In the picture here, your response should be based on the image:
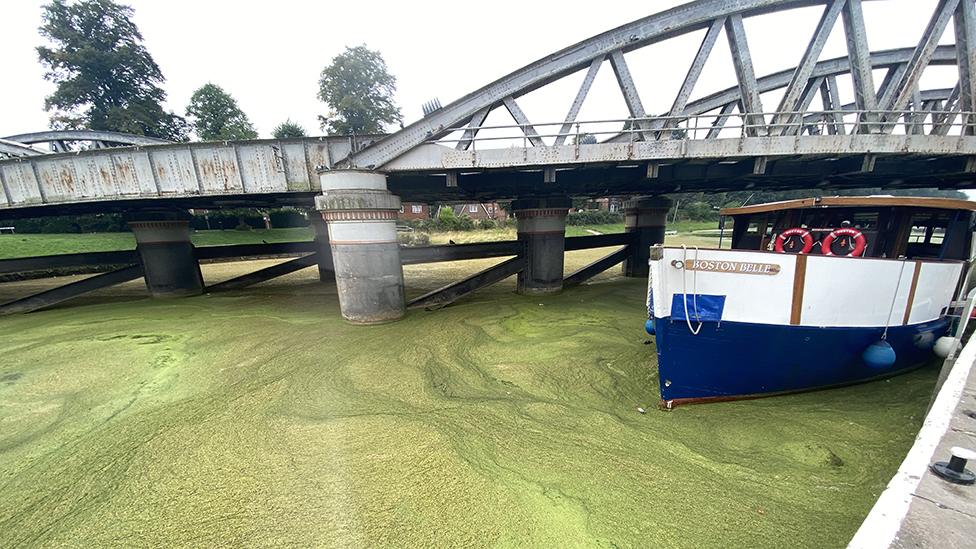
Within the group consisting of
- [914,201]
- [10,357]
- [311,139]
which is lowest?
[10,357]

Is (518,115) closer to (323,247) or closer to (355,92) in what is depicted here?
(323,247)

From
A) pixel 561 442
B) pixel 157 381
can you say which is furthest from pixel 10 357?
pixel 561 442

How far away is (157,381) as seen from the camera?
6.53 m

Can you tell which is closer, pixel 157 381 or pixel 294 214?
pixel 157 381

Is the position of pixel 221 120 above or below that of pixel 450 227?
above

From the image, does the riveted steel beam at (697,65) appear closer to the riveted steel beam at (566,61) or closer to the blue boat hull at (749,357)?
the riveted steel beam at (566,61)

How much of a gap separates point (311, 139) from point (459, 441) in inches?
375

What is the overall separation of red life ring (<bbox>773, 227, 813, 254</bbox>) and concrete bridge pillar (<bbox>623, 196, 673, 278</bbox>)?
35.9 feet

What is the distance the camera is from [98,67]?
34.1 m

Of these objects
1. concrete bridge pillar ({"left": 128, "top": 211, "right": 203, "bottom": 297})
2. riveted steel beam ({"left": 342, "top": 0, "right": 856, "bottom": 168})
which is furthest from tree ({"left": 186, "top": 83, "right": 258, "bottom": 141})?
riveted steel beam ({"left": 342, "top": 0, "right": 856, "bottom": 168})

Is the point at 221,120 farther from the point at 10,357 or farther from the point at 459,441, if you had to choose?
the point at 459,441

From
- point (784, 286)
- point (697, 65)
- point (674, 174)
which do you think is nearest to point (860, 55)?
point (697, 65)

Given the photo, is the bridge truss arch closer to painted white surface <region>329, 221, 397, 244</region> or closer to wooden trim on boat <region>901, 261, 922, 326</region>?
painted white surface <region>329, 221, 397, 244</region>

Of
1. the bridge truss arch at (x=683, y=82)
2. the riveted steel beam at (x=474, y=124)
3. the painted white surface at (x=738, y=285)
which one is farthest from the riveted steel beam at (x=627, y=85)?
the painted white surface at (x=738, y=285)
